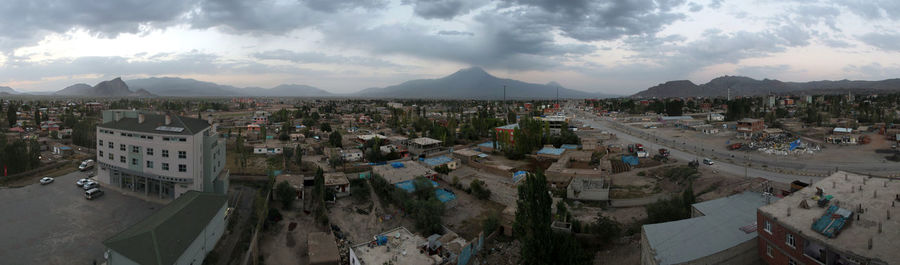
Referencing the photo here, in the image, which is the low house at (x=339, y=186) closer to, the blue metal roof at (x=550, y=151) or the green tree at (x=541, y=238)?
the green tree at (x=541, y=238)

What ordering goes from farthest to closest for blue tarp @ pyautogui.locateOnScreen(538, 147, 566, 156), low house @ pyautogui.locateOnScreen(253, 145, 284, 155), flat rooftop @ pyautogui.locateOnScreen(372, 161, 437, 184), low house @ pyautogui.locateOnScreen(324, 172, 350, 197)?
low house @ pyautogui.locateOnScreen(253, 145, 284, 155) < blue tarp @ pyautogui.locateOnScreen(538, 147, 566, 156) < flat rooftop @ pyautogui.locateOnScreen(372, 161, 437, 184) < low house @ pyautogui.locateOnScreen(324, 172, 350, 197)

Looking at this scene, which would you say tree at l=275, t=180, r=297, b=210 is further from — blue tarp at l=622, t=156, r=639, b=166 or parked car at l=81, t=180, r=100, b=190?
blue tarp at l=622, t=156, r=639, b=166

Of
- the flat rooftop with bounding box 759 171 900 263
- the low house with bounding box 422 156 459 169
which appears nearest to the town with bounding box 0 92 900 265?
the flat rooftop with bounding box 759 171 900 263

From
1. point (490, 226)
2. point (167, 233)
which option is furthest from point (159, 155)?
point (490, 226)

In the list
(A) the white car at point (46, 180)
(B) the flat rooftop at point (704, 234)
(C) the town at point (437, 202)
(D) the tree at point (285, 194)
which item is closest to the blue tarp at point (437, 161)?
(C) the town at point (437, 202)

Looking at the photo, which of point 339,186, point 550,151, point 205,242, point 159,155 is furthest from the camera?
point 550,151

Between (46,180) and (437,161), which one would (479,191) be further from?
(46,180)
